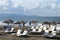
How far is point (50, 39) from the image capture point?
24078 mm

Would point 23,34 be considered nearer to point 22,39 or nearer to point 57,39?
point 22,39

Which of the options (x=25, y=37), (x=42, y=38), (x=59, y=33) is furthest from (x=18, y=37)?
(x=59, y=33)

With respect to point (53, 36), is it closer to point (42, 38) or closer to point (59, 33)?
point (42, 38)

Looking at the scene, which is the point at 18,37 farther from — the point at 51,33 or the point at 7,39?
the point at 51,33

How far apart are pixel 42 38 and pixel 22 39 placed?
2.40 m

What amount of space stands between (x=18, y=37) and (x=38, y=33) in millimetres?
4170

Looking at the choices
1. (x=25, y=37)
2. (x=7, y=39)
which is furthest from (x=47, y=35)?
(x=7, y=39)

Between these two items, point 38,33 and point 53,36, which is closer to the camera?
point 53,36

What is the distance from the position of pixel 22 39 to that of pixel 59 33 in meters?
6.81

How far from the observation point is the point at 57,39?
24.1 metres

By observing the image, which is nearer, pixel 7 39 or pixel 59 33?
pixel 7 39

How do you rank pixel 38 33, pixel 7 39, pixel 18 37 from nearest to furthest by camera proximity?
pixel 7 39 < pixel 18 37 < pixel 38 33

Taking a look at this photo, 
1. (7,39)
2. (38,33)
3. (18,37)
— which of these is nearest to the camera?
(7,39)

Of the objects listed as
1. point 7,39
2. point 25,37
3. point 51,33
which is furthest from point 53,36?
point 7,39
